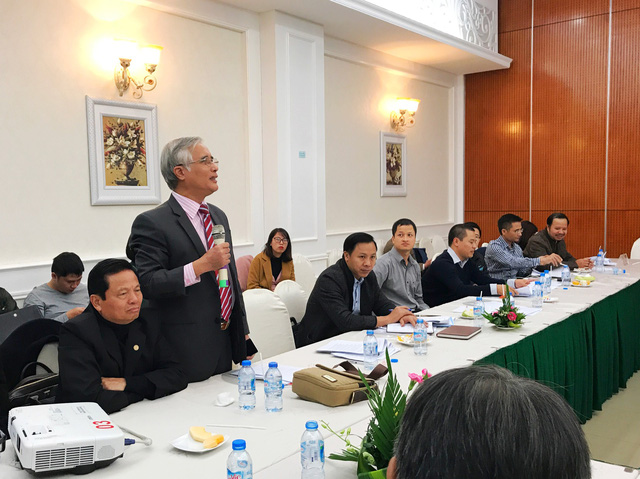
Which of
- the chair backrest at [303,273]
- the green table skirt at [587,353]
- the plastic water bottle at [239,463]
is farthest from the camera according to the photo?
the chair backrest at [303,273]

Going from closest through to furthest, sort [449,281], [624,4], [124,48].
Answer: [124,48]
[449,281]
[624,4]

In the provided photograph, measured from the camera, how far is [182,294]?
230 cm

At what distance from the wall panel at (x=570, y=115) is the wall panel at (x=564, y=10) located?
0.09m

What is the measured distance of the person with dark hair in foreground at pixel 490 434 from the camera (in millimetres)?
696

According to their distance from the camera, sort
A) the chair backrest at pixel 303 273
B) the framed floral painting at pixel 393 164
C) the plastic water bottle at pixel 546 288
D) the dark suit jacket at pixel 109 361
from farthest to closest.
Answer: the framed floral painting at pixel 393 164 → the chair backrest at pixel 303 273 → the plastic water bottle at pixel 546 288 → the dark suit jacket at pixel 109 361

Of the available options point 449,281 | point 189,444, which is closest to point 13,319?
point 189,444

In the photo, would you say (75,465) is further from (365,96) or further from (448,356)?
(365,96)

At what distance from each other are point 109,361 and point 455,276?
3.08 m

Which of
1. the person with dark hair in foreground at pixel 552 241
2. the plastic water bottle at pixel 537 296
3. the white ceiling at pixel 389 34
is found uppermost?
the white ceiling at pixel 389 34

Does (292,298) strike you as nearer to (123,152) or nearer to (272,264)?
(272,264)

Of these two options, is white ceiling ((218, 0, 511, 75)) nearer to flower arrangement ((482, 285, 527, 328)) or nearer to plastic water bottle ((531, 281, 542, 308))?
plastic water bottle ((531, 281, 542, 308))

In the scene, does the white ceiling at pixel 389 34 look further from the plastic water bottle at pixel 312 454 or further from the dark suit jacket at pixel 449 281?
the plastic water bottle at pixel 312 454

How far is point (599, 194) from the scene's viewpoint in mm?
8016

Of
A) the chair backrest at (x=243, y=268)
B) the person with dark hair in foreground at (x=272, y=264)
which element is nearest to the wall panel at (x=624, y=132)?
the person with dark hair in foreground at (x=272, y=264)
